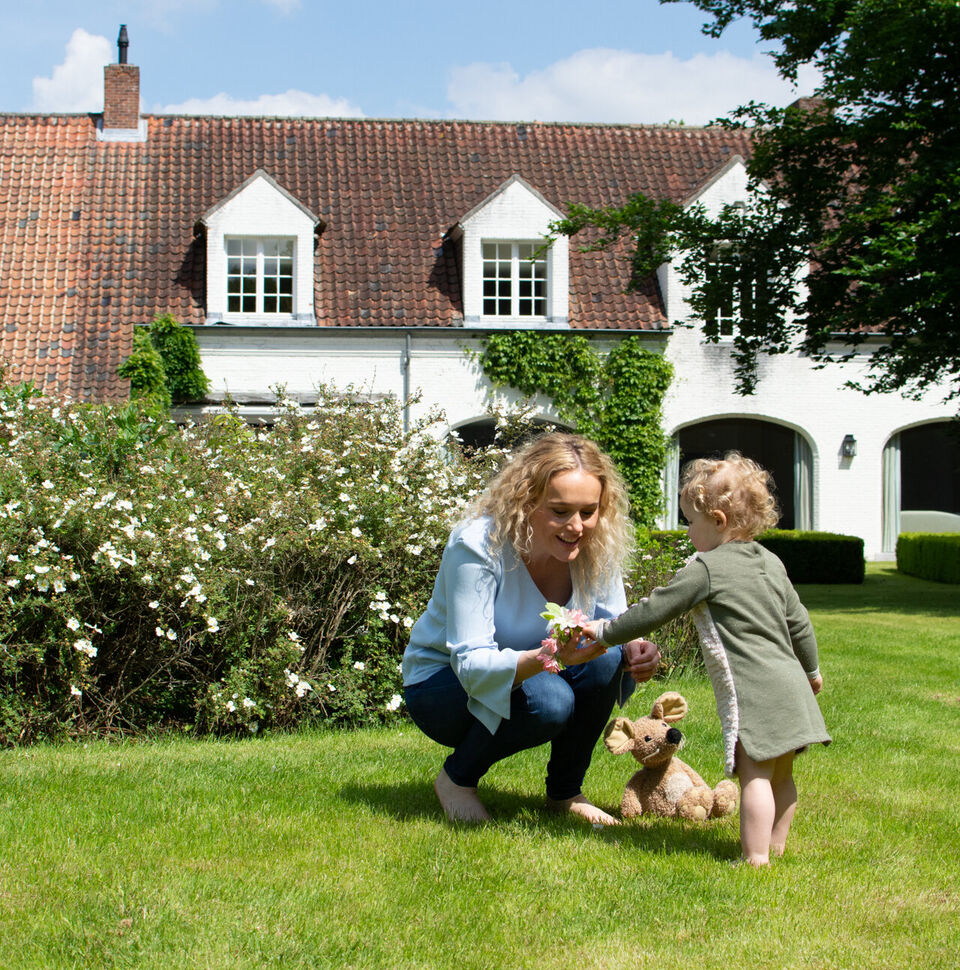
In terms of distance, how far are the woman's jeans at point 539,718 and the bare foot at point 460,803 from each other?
34 millimetres

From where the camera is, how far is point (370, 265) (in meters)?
20.8

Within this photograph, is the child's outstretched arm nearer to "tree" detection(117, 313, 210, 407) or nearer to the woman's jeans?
the woman's jeans

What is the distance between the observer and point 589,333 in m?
20.7

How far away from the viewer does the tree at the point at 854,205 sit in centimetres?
1373

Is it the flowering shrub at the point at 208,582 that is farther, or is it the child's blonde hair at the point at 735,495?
the flowering shrub at the point at 208,582

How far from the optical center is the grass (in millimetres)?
3178

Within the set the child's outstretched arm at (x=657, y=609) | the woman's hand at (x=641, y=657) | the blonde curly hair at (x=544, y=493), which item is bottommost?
the woman's hand at (x=641, y=657)

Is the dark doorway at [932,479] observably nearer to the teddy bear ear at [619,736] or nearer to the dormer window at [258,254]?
the dormer window at [258,254]

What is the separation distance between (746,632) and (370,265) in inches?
696

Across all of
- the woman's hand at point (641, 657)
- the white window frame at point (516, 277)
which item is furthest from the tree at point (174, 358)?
the woman's hand at point (641, 657)

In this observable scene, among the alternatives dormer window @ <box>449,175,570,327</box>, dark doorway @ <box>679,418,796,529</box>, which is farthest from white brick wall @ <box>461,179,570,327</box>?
dark doorway @ <box>679,418,796,529</box>

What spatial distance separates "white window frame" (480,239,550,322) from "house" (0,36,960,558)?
0.21ft

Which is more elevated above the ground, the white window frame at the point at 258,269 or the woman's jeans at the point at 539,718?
the white window frame at the point at 258,269

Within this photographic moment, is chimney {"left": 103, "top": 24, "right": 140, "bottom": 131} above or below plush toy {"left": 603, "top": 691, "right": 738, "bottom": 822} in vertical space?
above
